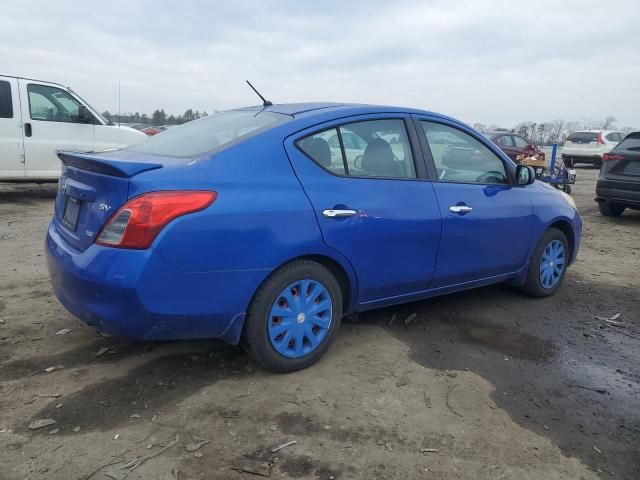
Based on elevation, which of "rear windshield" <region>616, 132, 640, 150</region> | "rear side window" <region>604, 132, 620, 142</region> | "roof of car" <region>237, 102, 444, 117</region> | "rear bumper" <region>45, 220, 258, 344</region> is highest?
"rear side window" <region>604, 132, 620, 142</region>

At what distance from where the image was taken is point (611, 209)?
980 centimetres

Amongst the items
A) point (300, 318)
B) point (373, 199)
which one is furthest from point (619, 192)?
point (300, 318)

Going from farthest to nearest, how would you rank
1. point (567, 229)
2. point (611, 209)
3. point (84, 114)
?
point (611, 209) → point (84, 114) → point (567, 229)

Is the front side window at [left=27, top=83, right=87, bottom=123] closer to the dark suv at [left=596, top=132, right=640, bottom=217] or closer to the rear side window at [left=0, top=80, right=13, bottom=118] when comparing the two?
the rear side window at [left=0, top=80, right=13, bottom=118]

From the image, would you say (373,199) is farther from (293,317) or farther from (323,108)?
(293,317)

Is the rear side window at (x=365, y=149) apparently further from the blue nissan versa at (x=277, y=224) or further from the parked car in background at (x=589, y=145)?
the parked car in background at (x=589, y=145)

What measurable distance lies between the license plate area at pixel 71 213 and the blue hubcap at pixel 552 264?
3.75m

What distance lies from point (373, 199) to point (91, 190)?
163cm

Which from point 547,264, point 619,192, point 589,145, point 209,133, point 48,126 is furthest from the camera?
point 589,145

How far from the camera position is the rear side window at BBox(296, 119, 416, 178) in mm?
3260

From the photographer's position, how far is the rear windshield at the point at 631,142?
8.85 m

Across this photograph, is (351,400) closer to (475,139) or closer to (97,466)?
(97,466)

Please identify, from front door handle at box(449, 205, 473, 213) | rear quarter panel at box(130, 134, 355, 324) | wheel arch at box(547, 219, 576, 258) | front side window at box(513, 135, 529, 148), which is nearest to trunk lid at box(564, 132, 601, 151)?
front side window at box(513, 135, 529, 148)

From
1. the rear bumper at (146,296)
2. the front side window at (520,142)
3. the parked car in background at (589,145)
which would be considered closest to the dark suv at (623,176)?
the rear bumper at (146,296)
